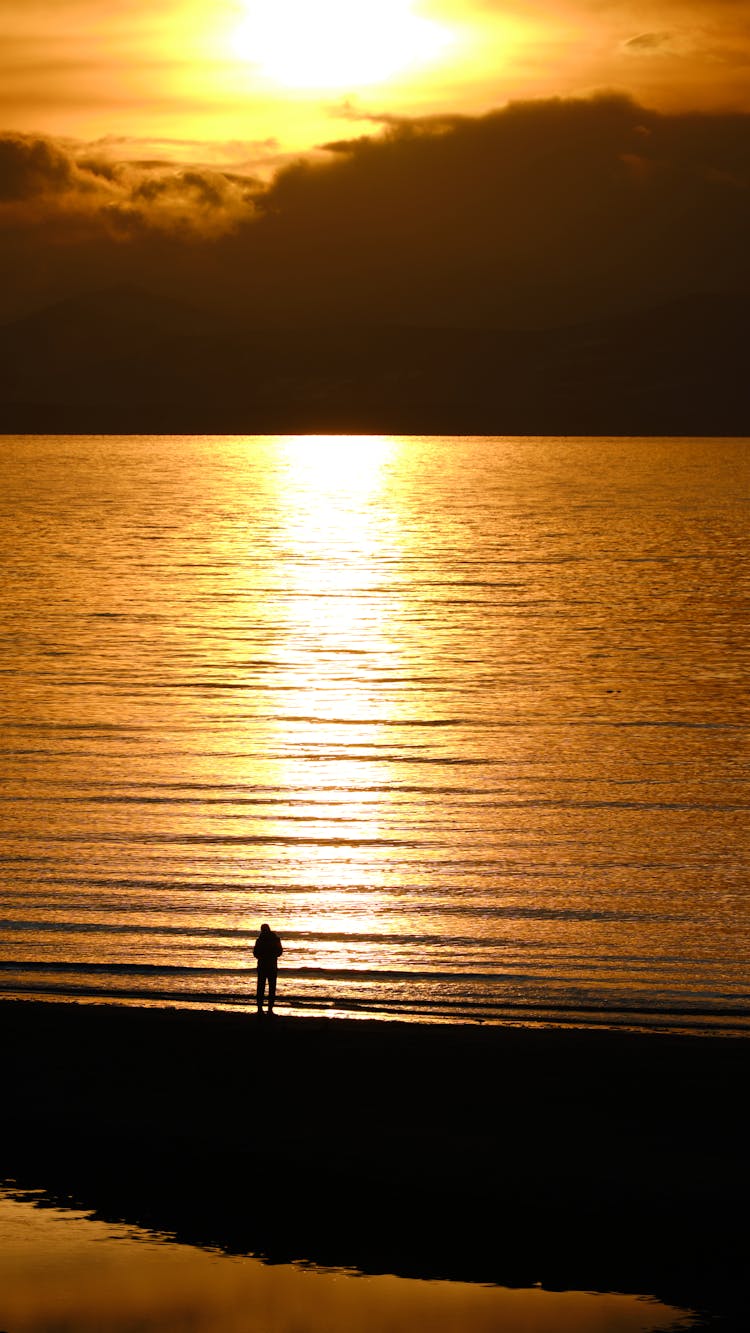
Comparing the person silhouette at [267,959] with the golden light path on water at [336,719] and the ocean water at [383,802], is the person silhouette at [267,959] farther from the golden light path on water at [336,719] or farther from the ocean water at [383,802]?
the golden light path on water at [336,719]

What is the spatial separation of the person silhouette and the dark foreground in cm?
65

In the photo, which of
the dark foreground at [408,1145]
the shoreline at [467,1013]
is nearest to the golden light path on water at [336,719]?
the shoreline at [467,1013]

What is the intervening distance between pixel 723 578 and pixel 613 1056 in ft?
278

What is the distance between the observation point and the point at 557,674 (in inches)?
2368

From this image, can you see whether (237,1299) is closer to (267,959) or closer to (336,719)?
(267,959)

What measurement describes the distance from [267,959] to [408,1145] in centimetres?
467

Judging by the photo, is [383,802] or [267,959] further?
[383,802]

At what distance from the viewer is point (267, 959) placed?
2092cm

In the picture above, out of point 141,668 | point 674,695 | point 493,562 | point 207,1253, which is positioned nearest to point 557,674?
point 674,695

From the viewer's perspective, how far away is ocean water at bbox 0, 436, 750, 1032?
25000mm

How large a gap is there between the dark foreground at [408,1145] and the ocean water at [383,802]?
2979 millimetres

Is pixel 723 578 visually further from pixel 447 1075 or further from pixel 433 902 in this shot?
pixel 447 1075

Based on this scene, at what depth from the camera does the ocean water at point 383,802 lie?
2500 centimetres

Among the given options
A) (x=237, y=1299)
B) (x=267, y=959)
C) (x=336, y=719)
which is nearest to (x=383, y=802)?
(x=336, y=719)
